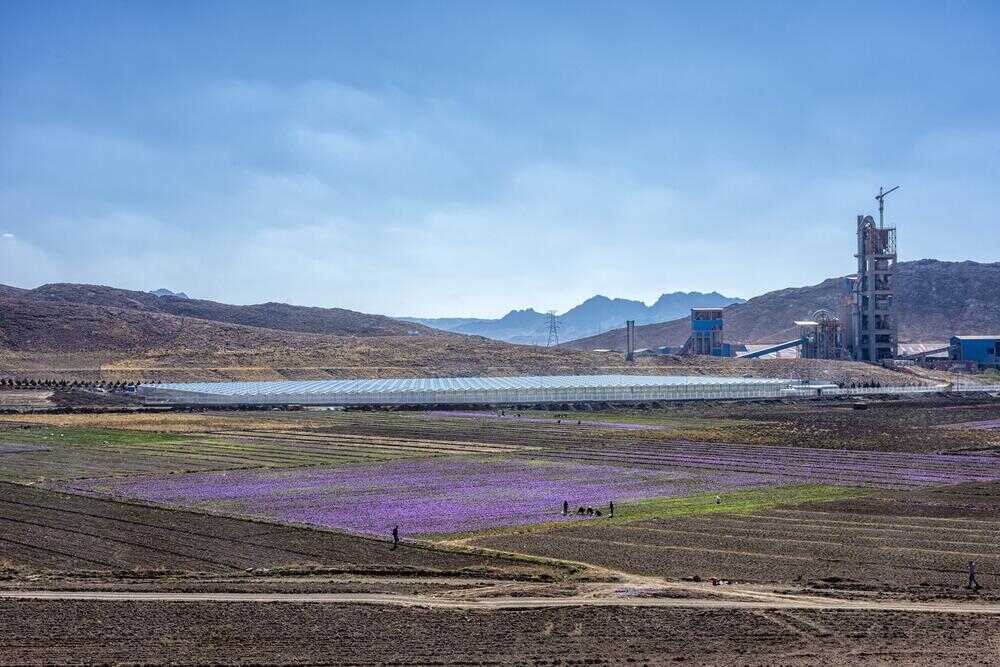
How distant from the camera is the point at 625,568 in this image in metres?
27.7

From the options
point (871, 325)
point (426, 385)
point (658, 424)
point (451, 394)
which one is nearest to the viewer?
point (658, 424)

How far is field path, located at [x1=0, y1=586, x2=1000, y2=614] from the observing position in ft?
77.0

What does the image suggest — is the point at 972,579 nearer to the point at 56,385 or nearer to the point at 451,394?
the point at 451,394

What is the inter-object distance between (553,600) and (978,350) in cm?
13173

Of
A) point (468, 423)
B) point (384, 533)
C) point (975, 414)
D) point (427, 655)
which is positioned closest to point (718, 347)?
point (975, 414)

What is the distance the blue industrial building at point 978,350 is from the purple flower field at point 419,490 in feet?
345

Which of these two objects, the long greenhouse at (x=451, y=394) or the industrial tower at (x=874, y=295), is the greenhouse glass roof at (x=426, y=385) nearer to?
the long greenhouse at (x=451, y=394)

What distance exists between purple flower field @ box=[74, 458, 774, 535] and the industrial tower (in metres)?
89.5

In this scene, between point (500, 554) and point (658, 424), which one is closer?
point (500, 554)

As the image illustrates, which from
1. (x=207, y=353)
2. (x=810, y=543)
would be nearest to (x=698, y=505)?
(x=810, y=543)

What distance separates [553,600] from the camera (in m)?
24.2

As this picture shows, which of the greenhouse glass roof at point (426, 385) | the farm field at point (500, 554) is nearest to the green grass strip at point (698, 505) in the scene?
the farm field at point (500, 554)

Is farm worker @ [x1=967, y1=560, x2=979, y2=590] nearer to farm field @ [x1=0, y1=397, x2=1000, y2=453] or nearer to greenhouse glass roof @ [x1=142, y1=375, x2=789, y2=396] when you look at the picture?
farm field @ [x1=0, y1=397, x2=1000, y2=453]

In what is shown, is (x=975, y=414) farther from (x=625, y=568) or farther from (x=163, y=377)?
(x=163, y=377)
